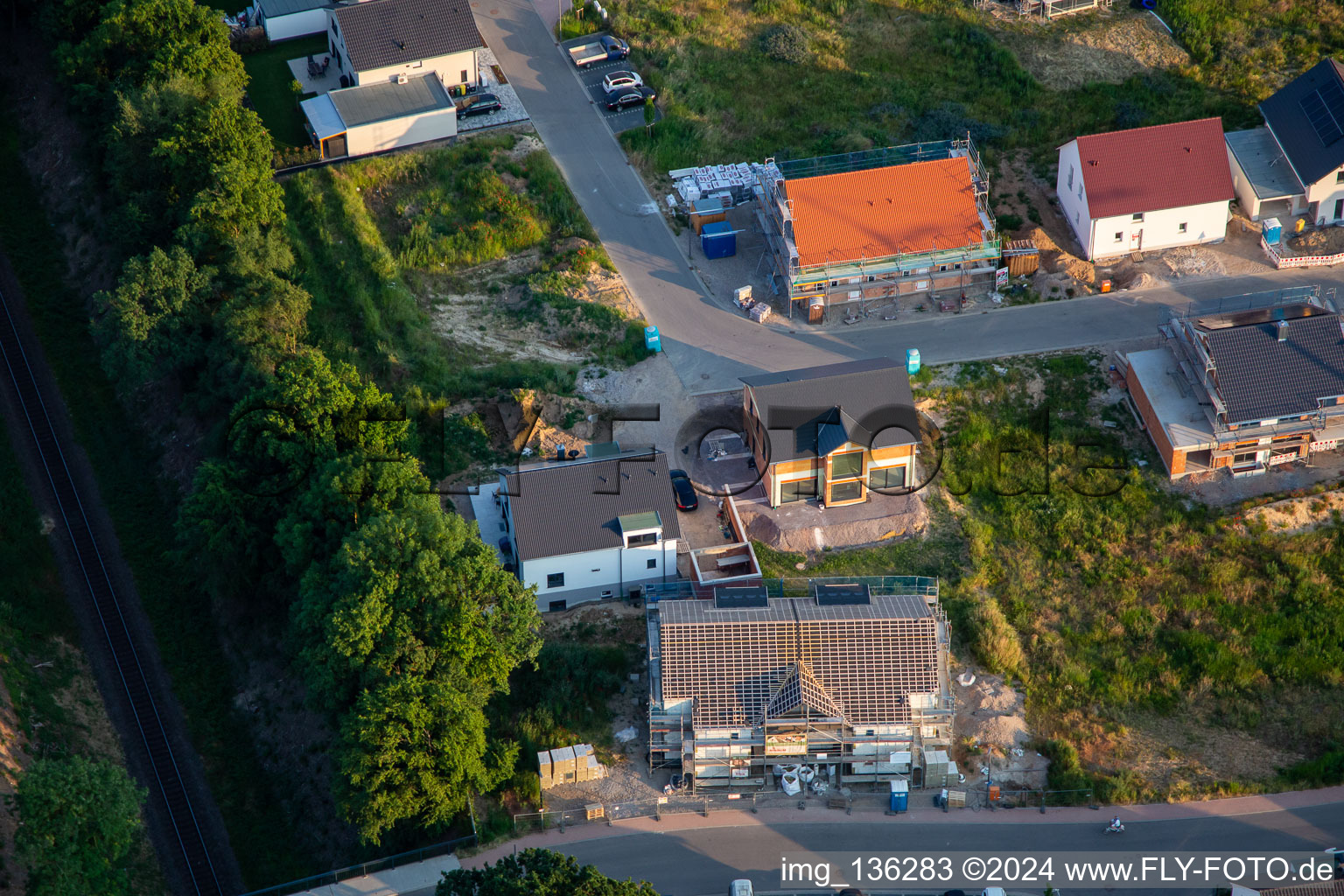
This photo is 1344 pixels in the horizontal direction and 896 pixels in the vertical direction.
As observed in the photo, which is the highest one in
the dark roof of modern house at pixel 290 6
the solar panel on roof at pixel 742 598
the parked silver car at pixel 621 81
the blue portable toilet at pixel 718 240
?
the dark roof of modern house at pixel 290 6

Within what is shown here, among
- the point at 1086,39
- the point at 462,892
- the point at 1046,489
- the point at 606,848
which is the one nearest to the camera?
the point at 462,892

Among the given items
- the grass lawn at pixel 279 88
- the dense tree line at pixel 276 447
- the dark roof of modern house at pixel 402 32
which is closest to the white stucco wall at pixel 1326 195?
the dark roof of modern house at pixel 402 32

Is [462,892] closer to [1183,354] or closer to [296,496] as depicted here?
[296,496]

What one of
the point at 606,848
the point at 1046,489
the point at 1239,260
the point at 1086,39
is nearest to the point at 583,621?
the point at 606,848

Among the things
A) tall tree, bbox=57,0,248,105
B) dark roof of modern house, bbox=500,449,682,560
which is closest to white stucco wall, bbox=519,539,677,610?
dark roof of modern house, bbox=500,449,682,560

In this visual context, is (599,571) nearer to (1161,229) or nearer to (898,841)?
(898,841)

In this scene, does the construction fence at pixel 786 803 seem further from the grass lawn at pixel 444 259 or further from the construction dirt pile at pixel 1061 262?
the construction dirt pile at pixel 1061 262
